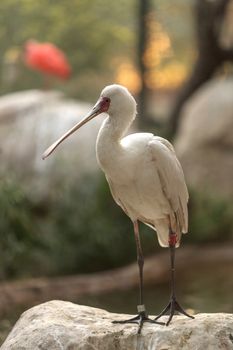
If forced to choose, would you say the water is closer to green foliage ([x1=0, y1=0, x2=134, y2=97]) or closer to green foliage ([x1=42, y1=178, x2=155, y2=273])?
green foliage ([x1=42, y1=178, x2=155, y2=273])

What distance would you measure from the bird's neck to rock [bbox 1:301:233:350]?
0.86m

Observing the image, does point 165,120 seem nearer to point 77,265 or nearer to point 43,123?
point 43,123

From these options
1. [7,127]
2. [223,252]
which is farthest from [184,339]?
[7,127]

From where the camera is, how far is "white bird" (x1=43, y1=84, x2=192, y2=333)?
4719 millimetres

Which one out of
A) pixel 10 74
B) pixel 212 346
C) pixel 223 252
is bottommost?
pixel 223 252

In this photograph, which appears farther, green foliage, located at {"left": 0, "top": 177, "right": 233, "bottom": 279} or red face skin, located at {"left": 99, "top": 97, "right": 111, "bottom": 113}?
green foliage, located at {"left": 0, "top": 177, "right": 233, "bottom": 279}

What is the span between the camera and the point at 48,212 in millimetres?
10180

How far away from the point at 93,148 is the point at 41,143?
0.62 metres

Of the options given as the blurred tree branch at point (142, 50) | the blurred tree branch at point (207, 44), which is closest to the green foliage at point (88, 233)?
the blurred tree branch at point (207, 44)

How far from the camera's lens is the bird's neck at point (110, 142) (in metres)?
4.69

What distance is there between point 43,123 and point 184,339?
643 cm

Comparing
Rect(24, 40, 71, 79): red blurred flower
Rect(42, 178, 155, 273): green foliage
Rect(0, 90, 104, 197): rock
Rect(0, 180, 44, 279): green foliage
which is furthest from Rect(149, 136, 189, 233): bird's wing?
Rect(24, 40, 71, 79): red blurred flower

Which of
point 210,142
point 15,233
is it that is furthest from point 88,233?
point 210,142

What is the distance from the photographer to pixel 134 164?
4.75 m
